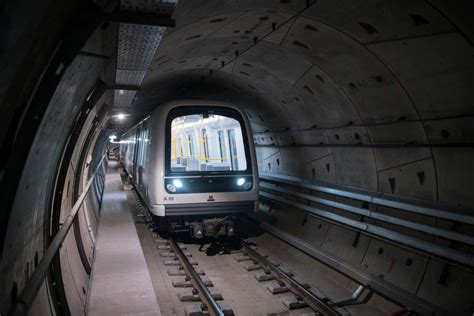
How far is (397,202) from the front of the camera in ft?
18.2

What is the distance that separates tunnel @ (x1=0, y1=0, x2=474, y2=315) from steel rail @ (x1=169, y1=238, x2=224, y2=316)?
0.07m

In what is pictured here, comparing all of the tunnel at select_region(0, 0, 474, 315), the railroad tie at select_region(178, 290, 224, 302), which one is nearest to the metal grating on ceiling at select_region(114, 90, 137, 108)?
the tunnel at select_region(0, 0, 474, 315)

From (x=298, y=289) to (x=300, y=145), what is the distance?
13.9 ft

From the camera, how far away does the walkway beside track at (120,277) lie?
4.23m

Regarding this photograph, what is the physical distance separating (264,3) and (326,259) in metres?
4.19

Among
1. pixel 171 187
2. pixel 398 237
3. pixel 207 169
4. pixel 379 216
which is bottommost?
pixel 398 237

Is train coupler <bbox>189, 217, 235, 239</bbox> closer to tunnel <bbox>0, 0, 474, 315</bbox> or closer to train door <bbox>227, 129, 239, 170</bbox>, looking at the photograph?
tunnel <bbox>0, 0, 474, 315</bbox>

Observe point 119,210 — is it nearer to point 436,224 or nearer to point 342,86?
point 342,86

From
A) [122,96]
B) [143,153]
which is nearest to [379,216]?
[122,96]

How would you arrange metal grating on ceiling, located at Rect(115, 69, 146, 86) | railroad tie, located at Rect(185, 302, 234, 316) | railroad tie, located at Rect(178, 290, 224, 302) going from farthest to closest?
railroad tie, located at Rect(178, 290, 224, 302) < metal grating on ceiling, located at Rect(115, 69, 146, 86) < railroad tie, located at Rect(185, 302, 234, 316)

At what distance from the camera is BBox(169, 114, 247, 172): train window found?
754cm

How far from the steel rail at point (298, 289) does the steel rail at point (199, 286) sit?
124 centimetres

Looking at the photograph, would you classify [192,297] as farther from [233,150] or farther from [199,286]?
[233,150]

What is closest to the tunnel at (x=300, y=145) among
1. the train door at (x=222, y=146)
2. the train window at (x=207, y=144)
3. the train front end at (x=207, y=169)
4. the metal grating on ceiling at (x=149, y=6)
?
the metal grating on ceiling at (x=149, y=6)
